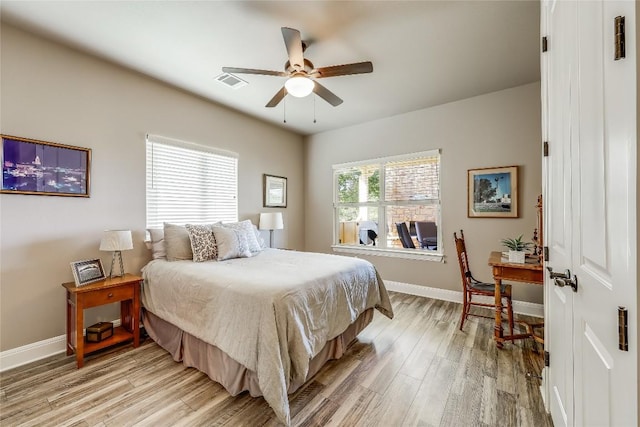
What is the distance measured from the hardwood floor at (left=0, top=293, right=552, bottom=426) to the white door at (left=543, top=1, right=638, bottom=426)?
0.49 metres

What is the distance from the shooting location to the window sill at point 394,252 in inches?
152

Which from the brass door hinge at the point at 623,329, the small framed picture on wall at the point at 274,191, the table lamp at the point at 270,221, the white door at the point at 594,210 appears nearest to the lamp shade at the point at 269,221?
the table lamp at the point at 270,221

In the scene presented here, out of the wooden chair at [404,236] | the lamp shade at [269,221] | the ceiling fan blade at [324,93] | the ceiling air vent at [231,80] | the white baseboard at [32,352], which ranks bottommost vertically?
the white baseboard at [32,352]

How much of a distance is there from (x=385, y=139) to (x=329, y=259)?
97.5 inches

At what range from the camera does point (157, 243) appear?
2.90 m

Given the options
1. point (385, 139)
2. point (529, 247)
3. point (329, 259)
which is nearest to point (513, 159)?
point (529, 247)

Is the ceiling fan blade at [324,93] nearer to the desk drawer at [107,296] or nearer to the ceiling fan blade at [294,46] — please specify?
the ceiling fan blade at [294,46]

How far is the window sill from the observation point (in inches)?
152

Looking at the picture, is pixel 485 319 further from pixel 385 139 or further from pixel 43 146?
Result: pixel 43 146

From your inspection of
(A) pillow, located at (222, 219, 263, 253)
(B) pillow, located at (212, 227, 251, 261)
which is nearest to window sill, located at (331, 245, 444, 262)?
(A) pillow, located at (222, 219, 263, 253)

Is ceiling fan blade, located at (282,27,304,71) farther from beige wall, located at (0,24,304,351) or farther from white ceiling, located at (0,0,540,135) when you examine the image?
beige wall, located at (0,24,304,351)

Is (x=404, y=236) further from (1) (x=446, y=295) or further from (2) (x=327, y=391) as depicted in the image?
(2) (x=327, y=391)

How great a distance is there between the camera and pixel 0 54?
83.9 inches

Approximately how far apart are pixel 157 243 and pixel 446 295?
3.74 meters
